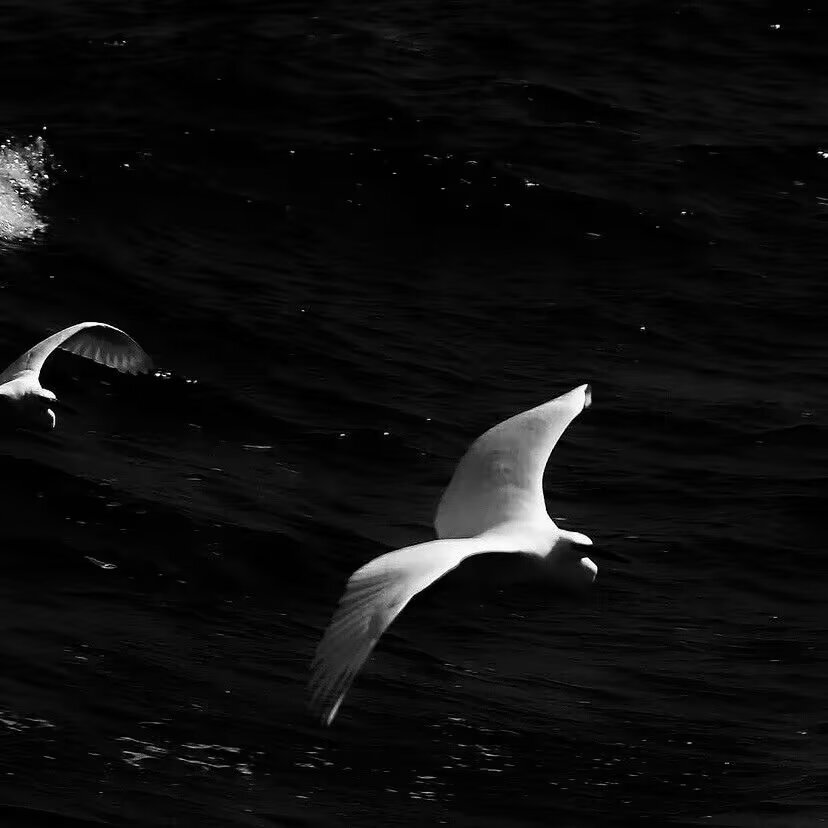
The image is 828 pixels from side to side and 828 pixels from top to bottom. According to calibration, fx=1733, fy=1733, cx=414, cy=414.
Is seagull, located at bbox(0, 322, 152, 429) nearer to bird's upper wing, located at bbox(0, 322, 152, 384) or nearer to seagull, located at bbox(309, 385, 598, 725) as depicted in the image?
bird's upper wing, located at bbox(0, 322, 152, 384)

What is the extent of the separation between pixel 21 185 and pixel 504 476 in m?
6.90

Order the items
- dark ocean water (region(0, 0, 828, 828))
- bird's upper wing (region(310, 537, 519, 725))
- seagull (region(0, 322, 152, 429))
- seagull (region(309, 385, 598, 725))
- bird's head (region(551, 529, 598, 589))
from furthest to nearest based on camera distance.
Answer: seagull (region(0, 322, 152, 429)), bird's head (region(551, 529, 598, 589)), dark ocean water (region(0, 0, 828, 828)), seagull (region(309, 385, 598, 725)), bird's upper wing (region(310, 537, 519, 725))

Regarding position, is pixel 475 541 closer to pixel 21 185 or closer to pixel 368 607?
pixel 368 607

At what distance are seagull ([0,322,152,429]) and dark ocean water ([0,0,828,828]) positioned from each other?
28 centimetres

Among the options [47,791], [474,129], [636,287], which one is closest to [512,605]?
[47,791]

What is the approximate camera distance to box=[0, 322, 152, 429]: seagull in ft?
33.3

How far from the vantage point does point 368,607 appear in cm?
669

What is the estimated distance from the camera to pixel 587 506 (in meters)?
10.6

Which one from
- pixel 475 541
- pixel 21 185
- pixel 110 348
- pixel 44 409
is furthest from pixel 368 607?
pixel 21 185

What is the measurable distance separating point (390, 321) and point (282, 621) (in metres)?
4.07

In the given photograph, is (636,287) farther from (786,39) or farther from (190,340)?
(786,39)

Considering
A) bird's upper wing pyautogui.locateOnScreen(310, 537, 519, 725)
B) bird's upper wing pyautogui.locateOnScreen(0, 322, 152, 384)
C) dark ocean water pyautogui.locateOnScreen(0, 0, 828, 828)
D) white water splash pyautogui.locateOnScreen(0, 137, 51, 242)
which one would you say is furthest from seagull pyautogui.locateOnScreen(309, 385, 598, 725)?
white water splash pyautogui.locateOnScreen(0, 137, 51, 242)

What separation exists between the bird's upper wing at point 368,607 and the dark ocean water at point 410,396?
3.39 ft

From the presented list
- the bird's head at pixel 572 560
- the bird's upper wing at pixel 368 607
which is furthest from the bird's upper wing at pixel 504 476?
the bird's upper wing at pixel 368 607
